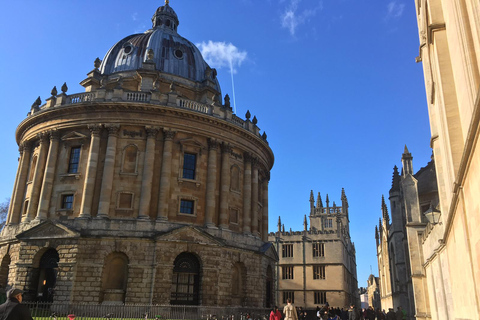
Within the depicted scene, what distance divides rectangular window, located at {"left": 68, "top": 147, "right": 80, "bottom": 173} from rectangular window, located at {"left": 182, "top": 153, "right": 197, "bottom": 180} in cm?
806

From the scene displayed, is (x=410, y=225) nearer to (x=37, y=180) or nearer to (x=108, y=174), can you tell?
(x=108, y=174)

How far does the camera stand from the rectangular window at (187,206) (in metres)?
30.9

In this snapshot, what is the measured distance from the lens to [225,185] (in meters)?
32.8

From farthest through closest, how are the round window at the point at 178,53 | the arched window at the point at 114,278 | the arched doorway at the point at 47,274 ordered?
the round window at the point at 178,53
the arched doorway at the point at 47,274
the arched window at the point at 114,278

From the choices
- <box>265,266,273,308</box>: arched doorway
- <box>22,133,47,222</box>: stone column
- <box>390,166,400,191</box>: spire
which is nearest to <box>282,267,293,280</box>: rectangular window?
<box>265,266,273,308</box>: arched doorway

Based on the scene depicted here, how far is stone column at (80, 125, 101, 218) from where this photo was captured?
29.0m

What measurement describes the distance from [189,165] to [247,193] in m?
5.93

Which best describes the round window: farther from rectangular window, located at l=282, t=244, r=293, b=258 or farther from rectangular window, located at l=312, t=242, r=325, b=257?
rectangular window, located at l=312, t=242, r=325, b=257

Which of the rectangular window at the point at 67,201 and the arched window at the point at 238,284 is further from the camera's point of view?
the arched window at the point at 238,284

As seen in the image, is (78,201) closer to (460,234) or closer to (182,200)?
(182,200)

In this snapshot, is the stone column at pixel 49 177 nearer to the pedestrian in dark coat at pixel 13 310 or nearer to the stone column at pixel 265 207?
the stone column at pixel 265 207

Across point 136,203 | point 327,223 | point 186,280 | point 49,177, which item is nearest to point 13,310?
point 186,280

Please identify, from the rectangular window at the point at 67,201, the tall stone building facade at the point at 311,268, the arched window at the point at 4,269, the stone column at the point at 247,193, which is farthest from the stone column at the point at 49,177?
the tall stone building facade at the point at 311,268

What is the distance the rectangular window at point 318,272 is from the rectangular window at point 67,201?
44.0 meters
